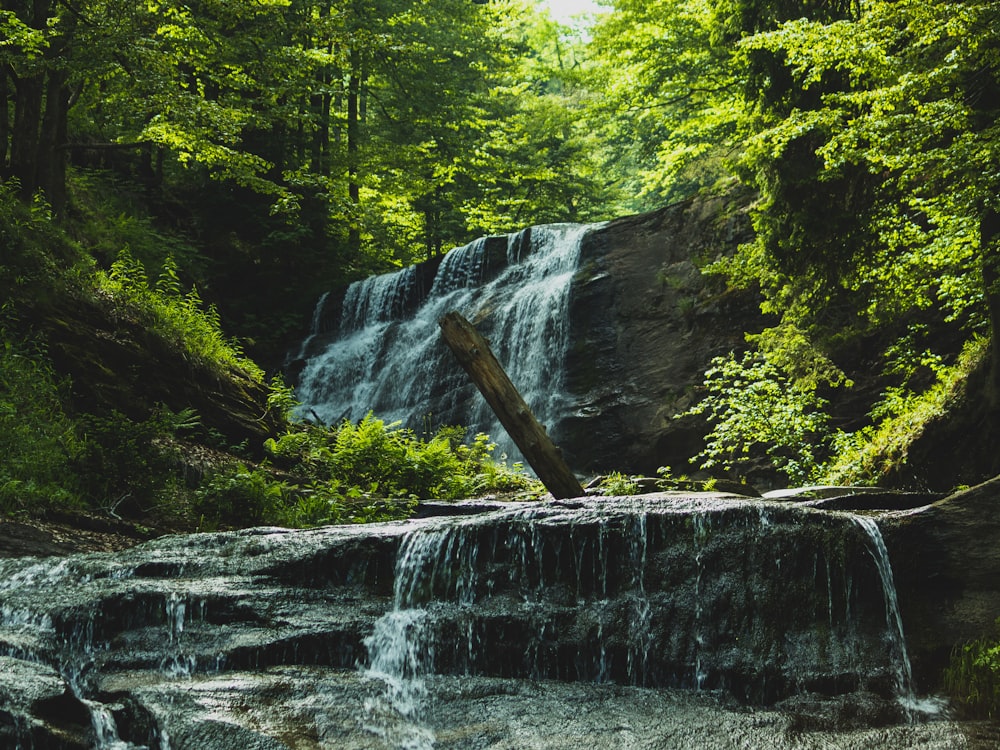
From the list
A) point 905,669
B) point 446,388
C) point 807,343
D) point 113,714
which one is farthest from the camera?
point 446,388

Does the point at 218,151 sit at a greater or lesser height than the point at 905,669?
greater

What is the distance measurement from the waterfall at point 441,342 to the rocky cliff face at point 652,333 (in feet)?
1.97

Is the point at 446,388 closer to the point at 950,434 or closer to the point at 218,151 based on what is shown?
the point at 218,151

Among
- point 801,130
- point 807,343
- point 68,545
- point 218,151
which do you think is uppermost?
point 218,151

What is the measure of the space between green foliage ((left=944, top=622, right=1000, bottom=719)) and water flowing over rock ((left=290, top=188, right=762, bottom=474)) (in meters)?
8.70

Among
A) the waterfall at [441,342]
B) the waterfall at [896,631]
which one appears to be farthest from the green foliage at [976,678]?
the waterfall at [441,342]

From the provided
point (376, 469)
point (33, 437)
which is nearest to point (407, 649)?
point (33, 437)

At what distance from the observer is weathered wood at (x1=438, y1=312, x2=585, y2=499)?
8547 mm

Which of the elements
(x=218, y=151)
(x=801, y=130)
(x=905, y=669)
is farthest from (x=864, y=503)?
(x=218, y=151)

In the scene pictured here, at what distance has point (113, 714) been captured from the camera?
177 inches

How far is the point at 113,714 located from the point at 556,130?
22.8m

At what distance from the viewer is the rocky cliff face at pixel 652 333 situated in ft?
47.9

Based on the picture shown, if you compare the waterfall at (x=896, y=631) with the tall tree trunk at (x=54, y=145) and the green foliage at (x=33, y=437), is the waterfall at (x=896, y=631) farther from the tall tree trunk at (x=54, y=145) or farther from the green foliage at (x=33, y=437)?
the tall tree trunk at (x=54, y=145)

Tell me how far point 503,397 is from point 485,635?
3.02 m
